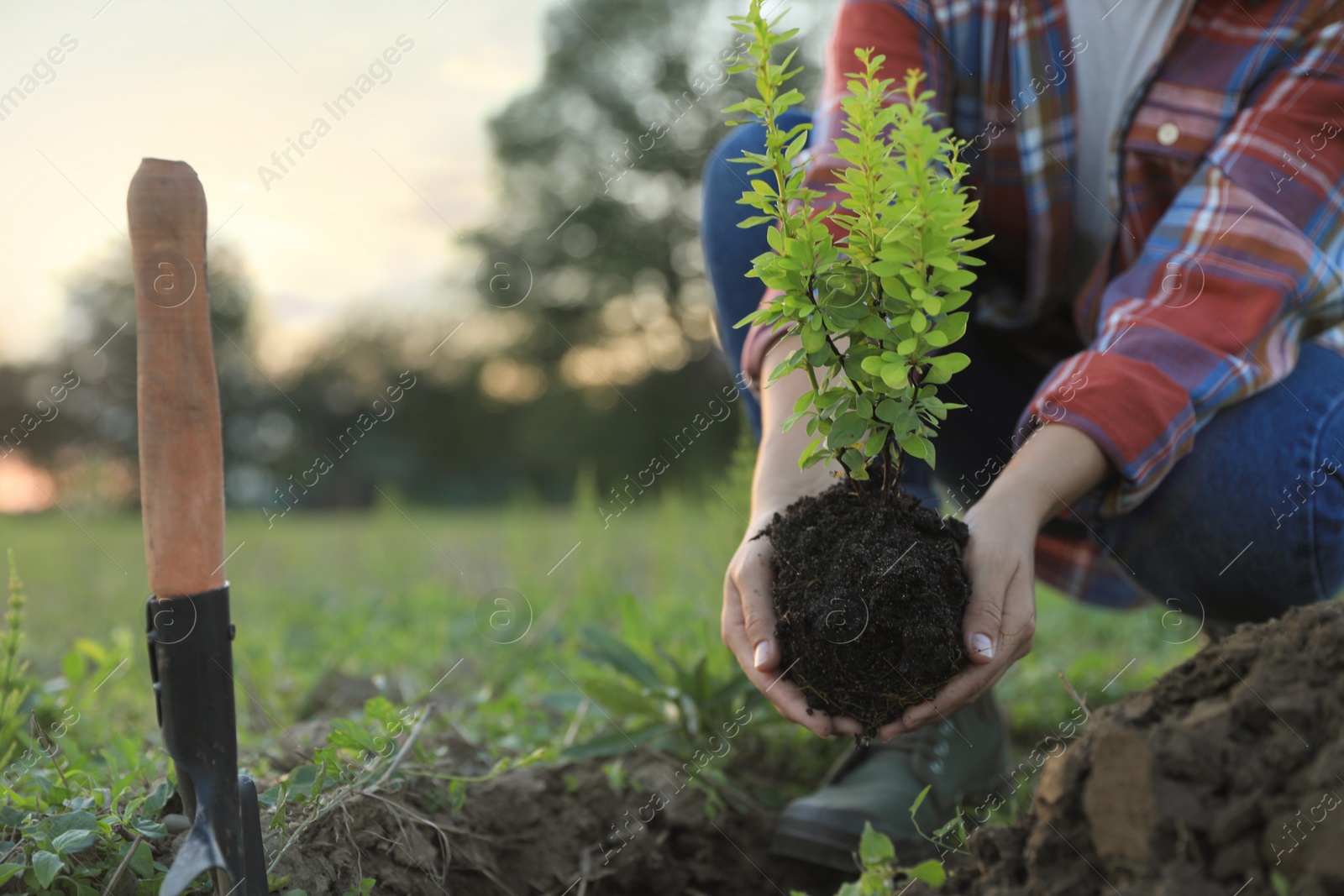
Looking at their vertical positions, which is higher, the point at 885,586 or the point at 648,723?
the point at 885,586

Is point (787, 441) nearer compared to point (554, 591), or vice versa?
point (787, 441)

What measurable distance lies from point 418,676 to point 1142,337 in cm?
210

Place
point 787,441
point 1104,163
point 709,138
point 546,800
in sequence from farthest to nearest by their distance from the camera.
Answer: point 709,138
point 1104,163
point 546,800
point 787,441

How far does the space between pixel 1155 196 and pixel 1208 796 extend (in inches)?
55.1

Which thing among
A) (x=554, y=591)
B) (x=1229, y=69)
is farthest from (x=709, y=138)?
(x=1229, y=69)

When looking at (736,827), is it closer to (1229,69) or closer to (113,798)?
(113,798)

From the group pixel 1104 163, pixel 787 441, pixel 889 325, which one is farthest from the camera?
pixel 1104 163

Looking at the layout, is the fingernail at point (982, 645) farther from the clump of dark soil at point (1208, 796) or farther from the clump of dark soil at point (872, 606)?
the clump of dark soil at point (1208, 796)

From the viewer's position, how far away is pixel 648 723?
1858mm

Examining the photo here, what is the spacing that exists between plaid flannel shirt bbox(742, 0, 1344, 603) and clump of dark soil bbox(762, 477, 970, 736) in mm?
353

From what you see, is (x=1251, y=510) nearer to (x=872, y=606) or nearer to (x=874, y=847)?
(x=872, y=606)

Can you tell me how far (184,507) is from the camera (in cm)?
100

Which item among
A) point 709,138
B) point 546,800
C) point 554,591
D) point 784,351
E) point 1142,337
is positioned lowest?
point 709,138

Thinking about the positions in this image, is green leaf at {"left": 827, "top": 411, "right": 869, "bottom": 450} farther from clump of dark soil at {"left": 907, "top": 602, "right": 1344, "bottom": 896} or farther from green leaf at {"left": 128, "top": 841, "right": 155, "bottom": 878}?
green leaf at {"left": 128, "top": 841, "right": 155, "bottom": 878}
